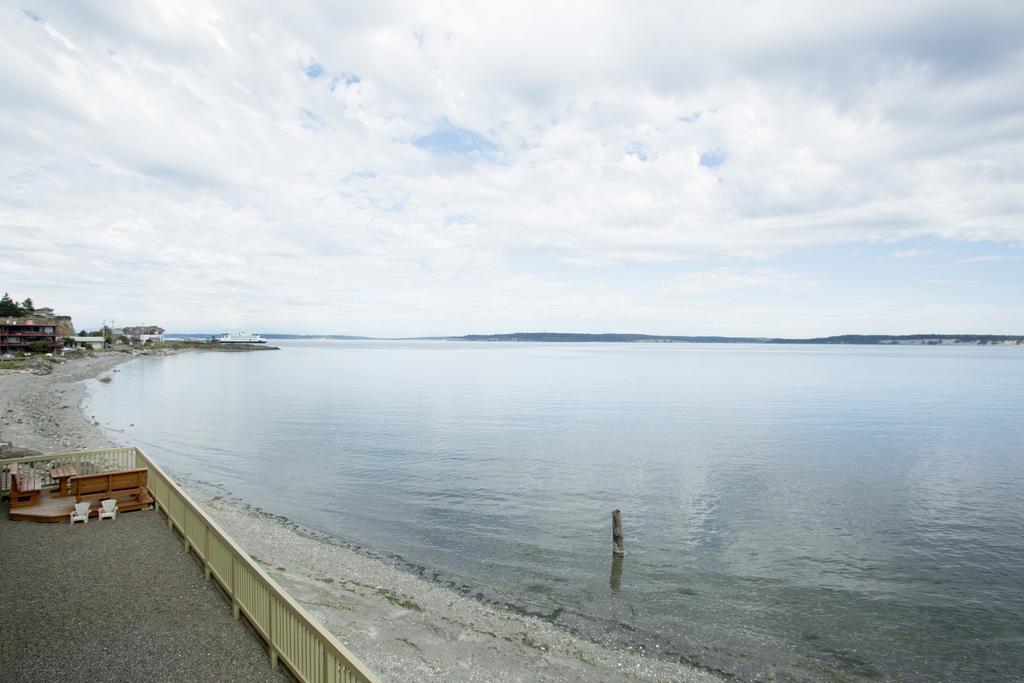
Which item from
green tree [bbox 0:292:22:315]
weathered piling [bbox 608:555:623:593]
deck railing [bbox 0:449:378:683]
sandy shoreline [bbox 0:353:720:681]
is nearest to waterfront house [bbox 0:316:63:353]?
green tree [bbox 0:292:22:315]

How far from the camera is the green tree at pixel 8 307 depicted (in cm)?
16505

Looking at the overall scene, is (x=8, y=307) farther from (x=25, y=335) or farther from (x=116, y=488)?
(x=116, y=488)

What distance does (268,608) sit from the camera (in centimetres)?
929

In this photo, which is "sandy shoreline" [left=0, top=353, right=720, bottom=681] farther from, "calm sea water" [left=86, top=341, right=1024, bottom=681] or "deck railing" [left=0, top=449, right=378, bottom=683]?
"deck railing" [left=0, top=449, right=378, bottom=683]

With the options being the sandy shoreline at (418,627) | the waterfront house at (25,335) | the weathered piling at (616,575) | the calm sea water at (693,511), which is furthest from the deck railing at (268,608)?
the waterfront house at (25,335)

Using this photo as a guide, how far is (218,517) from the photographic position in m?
22.7

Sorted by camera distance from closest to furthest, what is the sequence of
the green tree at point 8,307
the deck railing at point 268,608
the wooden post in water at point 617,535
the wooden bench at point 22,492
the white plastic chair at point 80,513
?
the deck railing at point 268,608, the white plastic chair at point 80,513, the wooden bench at point 22,492, the wooden post in water at point 617,535, the green tree at point 8,307

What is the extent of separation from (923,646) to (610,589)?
26.4ft

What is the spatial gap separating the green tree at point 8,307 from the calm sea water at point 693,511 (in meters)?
145

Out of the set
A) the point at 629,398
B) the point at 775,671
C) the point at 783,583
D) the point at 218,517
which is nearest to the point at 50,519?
the point at 218,517

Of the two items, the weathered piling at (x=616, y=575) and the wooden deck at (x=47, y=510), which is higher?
the wooden deck at (x=47, y=510)

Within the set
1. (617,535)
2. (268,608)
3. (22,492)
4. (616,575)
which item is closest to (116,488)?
(22,492)

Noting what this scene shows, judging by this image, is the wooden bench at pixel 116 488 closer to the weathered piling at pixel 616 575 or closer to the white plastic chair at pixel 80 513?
the white plastic chair at pixel 80 513

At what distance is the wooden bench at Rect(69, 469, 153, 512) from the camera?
1661cm
